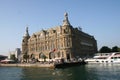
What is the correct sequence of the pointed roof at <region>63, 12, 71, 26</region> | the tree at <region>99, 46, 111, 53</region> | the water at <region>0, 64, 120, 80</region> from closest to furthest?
the water at <region>0, 64, 120, 80</region>, the pointed roof at <region>63, 12, 71, 26</region>, the tree at <region>99, 46, 111, 53</region>

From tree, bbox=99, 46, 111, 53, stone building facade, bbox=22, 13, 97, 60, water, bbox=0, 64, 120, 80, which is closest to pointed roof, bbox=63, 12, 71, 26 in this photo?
stone building facade, bbox=22, 13, 97, 60

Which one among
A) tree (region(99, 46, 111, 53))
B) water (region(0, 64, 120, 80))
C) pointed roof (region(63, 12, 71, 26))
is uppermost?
pointed roof (region(63, 12, 71, 26))

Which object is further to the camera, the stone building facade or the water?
the stone building facade

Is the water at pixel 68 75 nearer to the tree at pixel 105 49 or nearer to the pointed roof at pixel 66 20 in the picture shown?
the pointed roof at pixel 66 20

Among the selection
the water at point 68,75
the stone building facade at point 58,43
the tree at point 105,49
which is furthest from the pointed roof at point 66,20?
the water at point 68,75

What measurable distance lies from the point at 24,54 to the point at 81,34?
4383 centimetres

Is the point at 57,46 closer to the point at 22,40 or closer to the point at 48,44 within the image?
the point at 48,44

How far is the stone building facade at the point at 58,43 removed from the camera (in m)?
138

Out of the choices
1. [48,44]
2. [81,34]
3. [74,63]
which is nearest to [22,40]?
[48,44]

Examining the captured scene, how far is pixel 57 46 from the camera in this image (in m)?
143

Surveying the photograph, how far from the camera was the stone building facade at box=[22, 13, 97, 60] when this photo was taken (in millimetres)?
137500

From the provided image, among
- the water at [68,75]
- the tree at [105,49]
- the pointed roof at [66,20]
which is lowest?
the water at [68,75]

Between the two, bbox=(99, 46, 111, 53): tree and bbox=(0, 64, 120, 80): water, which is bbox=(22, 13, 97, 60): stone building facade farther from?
bbox=(0, 64, 120, 80): water

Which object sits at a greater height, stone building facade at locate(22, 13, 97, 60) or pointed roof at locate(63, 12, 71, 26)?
pointed roof at locate(63, 12, 71, 26)
